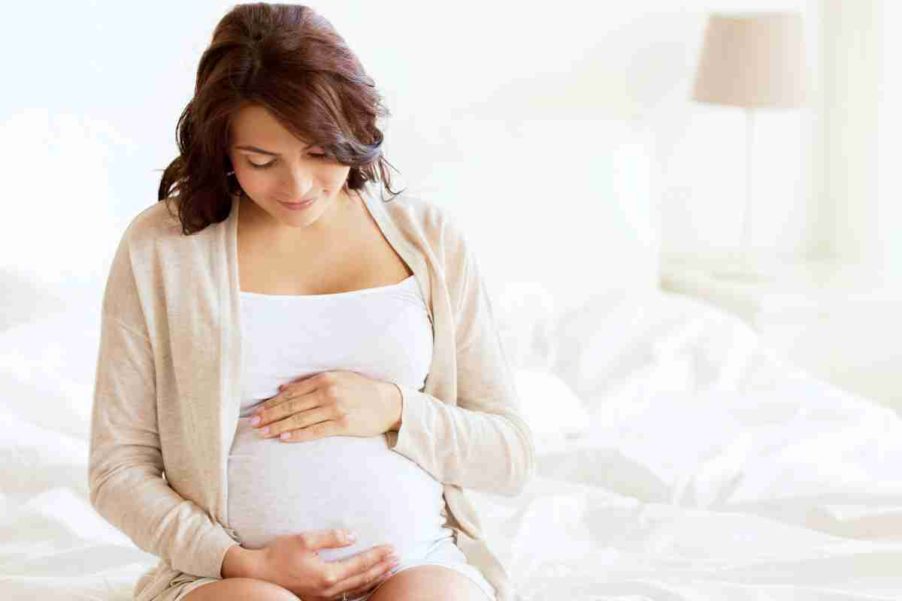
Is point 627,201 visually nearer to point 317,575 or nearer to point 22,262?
point 22,262

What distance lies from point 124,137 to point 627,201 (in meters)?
1.16

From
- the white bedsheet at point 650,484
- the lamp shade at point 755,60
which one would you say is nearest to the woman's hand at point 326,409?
the white bedsheet at point 650,484

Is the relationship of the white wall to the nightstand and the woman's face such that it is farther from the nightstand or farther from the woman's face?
the woman's face

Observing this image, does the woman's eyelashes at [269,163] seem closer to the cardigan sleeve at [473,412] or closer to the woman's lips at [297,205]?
the woman's lips at [297,205]

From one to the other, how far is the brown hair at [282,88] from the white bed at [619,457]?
584 millimetres

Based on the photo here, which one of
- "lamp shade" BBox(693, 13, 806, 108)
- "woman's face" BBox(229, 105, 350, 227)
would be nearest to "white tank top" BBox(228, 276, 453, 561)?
"woman's face" BBox(229, 105, 350, 227)

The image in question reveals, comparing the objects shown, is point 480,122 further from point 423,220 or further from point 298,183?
point 298,183

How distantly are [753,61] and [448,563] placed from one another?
220 centimetres

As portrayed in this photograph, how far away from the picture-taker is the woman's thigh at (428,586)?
1349 mm


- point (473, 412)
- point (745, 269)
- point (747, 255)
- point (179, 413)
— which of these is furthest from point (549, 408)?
point (747, 255)

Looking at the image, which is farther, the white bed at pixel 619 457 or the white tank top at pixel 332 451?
the white bed at pixel 619 457

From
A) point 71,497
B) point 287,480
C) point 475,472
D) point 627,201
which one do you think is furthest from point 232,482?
point 627,201

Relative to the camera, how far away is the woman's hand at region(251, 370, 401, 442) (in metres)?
1.41

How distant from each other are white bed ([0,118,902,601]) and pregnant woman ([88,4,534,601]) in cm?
27
